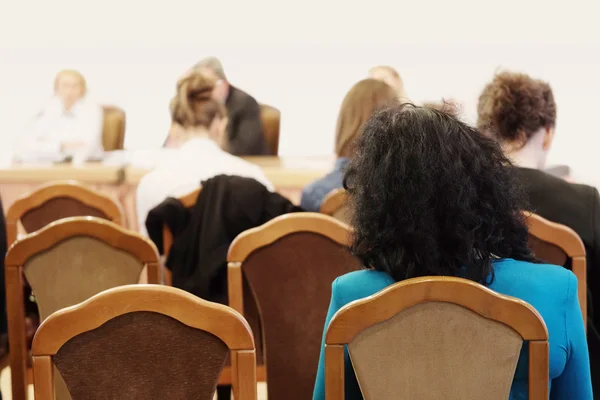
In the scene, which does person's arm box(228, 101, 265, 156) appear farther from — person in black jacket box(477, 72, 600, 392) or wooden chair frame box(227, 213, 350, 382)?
wooden chair frame box(227, 213, 350, 382)

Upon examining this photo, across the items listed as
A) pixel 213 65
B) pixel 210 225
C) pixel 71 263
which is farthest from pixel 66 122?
pixel 71 263

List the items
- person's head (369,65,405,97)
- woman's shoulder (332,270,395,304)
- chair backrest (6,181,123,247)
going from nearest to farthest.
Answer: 1. woman's shoulder (332,270,395,304)
2. chair backrest (6,181,123,247)
3. person's head (369,65,405,97)

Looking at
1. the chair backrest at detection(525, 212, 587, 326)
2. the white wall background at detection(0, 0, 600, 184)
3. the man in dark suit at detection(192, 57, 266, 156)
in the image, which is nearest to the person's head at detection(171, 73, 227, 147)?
the chair backrest at detection(525, 212, 587, 326)

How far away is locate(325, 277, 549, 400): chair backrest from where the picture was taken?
1.24 meters

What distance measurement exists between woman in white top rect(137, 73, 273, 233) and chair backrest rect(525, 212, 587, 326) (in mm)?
1136

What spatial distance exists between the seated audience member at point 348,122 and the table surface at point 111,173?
1071mm

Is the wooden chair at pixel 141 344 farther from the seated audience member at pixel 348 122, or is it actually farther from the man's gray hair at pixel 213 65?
the man's gray hair at pixel 213 65

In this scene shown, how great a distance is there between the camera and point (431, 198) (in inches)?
52.3

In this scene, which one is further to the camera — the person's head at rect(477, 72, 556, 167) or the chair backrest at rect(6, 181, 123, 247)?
the chair backrest at rect(6, 181, 123, 247)

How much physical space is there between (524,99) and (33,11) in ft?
17.5

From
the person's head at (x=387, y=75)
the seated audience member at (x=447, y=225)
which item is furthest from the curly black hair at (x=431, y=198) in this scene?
the person's head at (x=387, y=75)

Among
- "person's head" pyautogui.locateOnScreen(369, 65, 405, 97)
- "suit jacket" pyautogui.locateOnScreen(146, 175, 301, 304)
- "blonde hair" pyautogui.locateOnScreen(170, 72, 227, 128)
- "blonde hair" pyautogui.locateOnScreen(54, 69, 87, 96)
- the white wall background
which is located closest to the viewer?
"suit jacket" pyautogui.locateOnScreen(146, 175, 301, 304)

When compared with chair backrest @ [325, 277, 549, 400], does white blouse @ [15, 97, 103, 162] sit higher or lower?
lower

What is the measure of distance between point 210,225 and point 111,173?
1.81 metres
